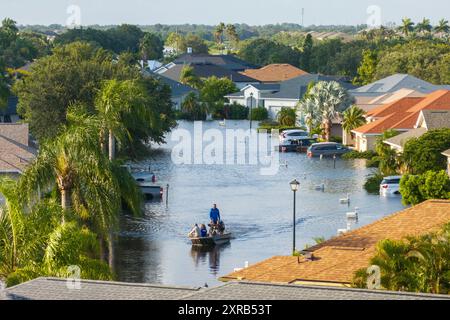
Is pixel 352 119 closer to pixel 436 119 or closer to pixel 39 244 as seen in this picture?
pixel 436 119

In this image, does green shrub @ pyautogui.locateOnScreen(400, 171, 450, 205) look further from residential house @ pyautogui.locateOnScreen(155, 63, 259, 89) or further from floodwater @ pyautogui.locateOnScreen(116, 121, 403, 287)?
residential house @ pyautogui.locateOnScreen(155, 63, 259, 89)

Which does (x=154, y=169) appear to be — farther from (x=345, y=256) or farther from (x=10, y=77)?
(x=10, y=77)

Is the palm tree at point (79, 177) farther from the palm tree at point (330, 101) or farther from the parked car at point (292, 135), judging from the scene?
the palm tree at point (330, 101)

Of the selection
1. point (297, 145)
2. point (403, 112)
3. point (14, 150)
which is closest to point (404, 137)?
point (403, 112)

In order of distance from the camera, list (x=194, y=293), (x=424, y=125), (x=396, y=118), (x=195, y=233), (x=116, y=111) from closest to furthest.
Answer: (x=194, y=293), (x=116, y=111), (x=195, y=233), (x=424, y=125), (x=396, y=118)

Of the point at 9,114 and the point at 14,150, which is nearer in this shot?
the point at 14,150

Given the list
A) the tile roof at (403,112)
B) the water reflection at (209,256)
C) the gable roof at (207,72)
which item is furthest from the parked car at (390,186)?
the gable roof at (207,72)
